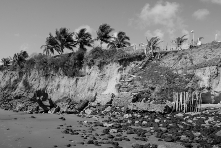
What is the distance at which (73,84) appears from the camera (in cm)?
3169

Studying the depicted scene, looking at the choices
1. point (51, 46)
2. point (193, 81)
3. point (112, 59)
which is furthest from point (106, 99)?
point (51, 46)

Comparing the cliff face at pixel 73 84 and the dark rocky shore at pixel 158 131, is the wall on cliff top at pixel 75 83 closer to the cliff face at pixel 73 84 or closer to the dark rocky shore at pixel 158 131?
the cliff face at pixel 73 84

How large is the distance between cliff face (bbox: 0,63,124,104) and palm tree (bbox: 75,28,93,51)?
23.8ft

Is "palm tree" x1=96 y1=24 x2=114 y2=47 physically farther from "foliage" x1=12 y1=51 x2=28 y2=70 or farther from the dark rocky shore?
the dark rocky shore

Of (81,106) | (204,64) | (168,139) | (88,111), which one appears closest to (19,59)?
(81,106)

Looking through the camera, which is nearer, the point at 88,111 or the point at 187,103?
the point at 187,103

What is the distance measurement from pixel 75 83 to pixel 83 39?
9.47m

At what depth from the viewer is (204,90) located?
2209 centimetres

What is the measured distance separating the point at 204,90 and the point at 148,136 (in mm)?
11863

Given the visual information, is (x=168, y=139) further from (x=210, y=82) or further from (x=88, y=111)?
(x=88, y=111)

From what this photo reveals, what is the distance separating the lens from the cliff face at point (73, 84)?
95.8 feet

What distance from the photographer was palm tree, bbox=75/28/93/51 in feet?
123

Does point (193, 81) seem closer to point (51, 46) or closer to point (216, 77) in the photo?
point (216, 77)

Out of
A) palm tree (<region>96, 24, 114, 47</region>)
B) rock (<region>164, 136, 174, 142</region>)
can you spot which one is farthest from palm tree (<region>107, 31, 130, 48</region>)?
rock (<region>164, 136, 174, 142</region>)
